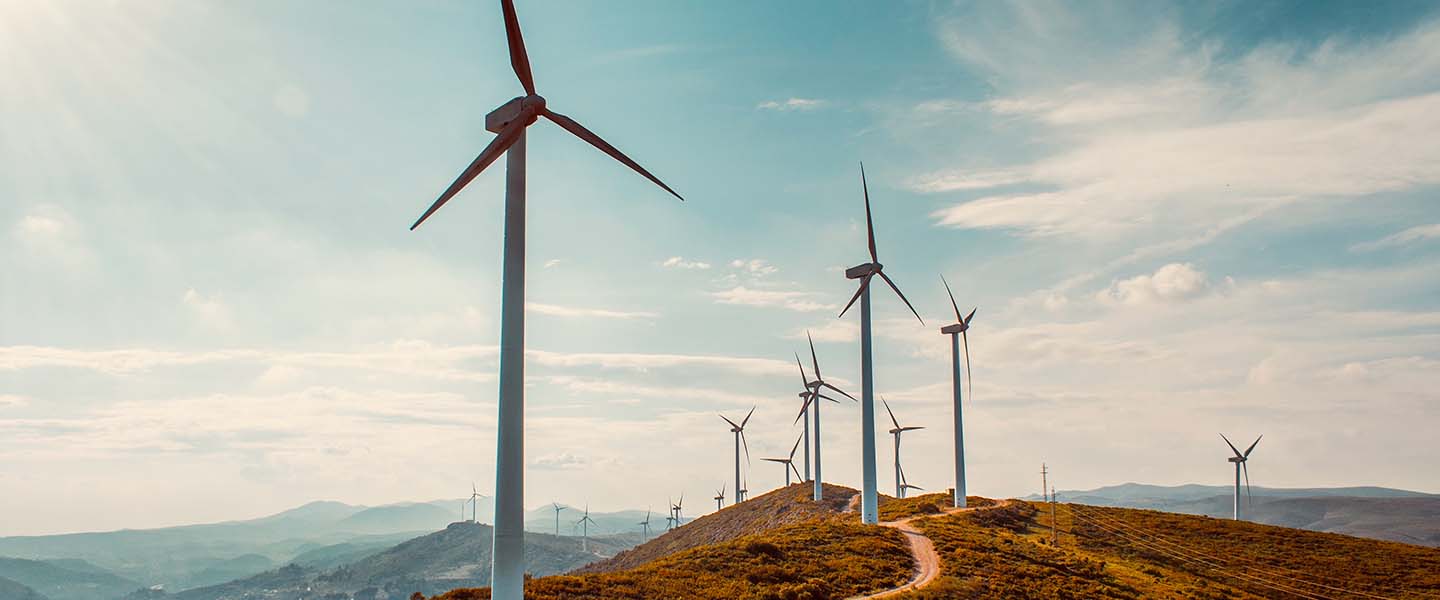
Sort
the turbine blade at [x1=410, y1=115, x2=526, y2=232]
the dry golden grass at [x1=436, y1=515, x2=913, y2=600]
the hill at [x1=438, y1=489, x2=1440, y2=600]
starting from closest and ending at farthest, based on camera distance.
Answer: the turbine blade at [x1=410, y1=115, x2=526, y2=232], the dry golden grass at [x1=436, y1=515, x2=913, y2=600], the hill at [x1=438, y1=489, x2=1440, y2=600]

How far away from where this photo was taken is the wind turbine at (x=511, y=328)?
3891 centimetres

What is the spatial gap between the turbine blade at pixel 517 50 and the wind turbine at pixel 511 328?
2.8 inches

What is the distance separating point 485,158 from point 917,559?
48777 mm

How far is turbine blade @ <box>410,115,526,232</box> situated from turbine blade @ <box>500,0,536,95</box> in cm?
371

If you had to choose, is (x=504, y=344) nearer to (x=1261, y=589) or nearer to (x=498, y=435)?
(x=498, y=435)

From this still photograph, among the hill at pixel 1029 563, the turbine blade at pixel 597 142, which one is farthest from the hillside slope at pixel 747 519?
the turbine blade at pixel 597 142

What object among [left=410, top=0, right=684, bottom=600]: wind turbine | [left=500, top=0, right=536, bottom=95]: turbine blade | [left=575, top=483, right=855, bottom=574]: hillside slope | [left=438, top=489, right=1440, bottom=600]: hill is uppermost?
[left=500, top=0, right=536, bottom=95]: turbine blade

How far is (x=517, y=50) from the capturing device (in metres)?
47.1

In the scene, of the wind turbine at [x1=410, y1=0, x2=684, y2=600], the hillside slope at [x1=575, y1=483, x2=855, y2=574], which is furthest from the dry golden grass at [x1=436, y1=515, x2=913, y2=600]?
the hillside slope at [x1=575, y1=483, x2=855, y2=574]

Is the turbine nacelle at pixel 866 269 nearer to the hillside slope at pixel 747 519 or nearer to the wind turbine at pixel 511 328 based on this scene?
the hillside slope at pixel 747 519

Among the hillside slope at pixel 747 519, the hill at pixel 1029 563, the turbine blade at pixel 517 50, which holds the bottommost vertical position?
the hillside slope at pixel 747 519

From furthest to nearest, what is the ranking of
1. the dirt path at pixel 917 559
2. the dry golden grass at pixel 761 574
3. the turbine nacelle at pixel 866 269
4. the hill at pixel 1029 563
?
the turbine nacelle at pixel 866 269 < the dirt path at pixel 917 559 < the hill at pixel 1029 563 < the dry golden grass at pixel 761 574

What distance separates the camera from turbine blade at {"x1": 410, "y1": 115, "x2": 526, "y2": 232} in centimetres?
4391

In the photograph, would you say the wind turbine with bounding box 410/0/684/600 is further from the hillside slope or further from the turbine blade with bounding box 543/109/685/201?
the hillside slope
